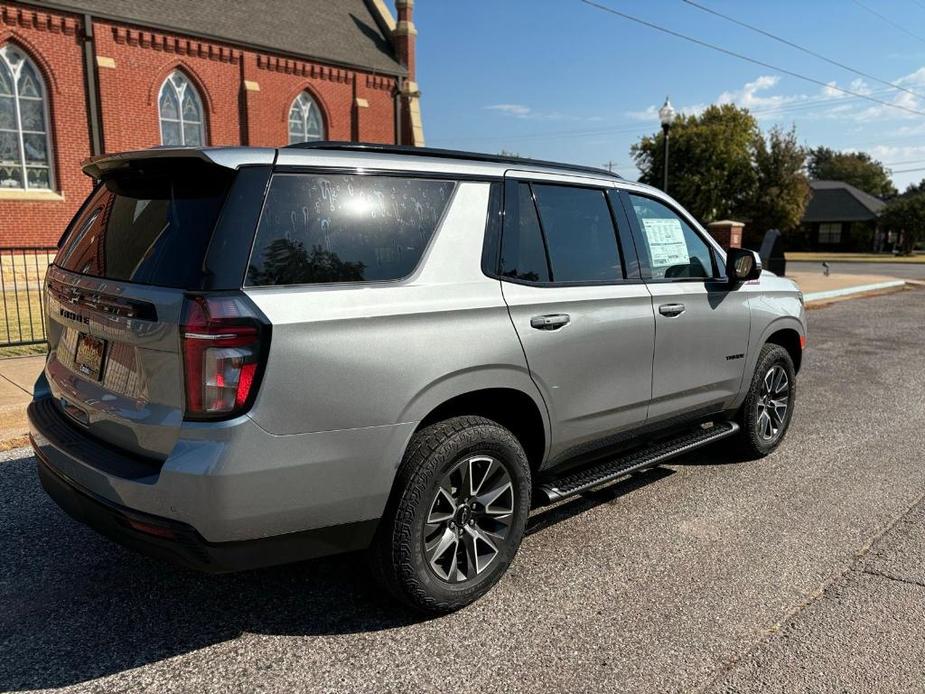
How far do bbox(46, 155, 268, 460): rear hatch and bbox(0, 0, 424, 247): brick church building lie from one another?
60.3 ft

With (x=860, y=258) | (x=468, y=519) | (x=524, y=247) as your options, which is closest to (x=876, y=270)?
(x=860, y=258)

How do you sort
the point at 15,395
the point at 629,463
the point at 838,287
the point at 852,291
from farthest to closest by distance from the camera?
the point at 838,287 < the point at 852,291 < the point at 15,395 < the point at 629,463

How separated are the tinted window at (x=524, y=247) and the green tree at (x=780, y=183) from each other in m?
51.1

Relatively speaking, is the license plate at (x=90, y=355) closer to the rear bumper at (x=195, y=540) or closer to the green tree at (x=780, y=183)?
the rear bumper at (x=195, y=540)

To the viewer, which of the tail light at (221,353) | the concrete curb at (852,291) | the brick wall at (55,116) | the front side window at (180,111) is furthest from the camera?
the front side window at (180,111)

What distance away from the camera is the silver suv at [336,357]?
252 cm

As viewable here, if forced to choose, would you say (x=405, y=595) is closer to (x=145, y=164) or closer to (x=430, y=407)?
(x=430, y=407)

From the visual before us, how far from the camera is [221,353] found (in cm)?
248

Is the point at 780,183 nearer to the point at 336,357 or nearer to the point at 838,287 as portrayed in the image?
the point at 838,287

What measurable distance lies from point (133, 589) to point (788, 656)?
2836 mm

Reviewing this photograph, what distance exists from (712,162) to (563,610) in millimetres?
57265

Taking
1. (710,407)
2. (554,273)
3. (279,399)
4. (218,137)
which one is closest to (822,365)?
(710,407)

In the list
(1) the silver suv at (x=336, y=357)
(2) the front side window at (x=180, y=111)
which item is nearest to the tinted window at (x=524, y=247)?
(1) the silver suv at (x=336, y=357)

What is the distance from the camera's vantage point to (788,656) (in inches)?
110
